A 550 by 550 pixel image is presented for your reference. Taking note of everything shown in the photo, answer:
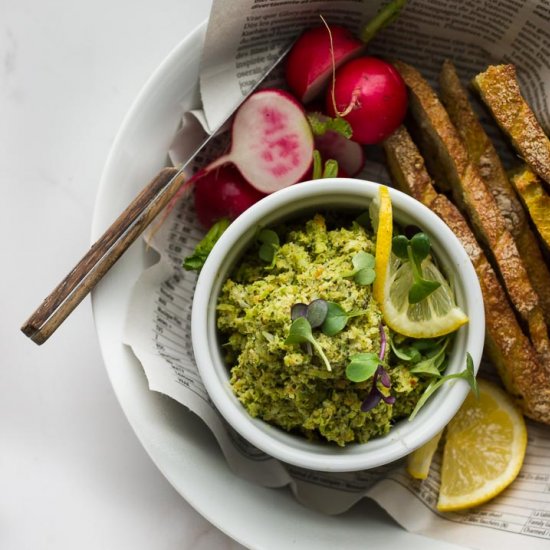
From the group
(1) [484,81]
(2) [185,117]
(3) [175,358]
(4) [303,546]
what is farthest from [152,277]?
(1) [484,81]

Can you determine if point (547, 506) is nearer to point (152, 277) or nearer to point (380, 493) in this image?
point (380, 493)

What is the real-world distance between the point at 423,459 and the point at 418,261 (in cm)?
40

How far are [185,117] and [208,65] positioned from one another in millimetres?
99

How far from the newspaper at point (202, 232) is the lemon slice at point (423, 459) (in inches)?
2.4

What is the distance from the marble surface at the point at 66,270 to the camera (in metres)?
1.58

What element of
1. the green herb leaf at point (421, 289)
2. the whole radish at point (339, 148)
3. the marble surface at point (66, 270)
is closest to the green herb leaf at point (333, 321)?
the green herb leaf at point (421, 289)

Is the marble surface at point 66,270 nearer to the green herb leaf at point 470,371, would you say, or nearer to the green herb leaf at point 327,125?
the green herb leaf at point 327,125

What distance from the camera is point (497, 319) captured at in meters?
1.34

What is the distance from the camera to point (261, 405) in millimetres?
1248

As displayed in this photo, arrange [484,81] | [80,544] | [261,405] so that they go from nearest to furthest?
[261,405]
[484,81]
[80,544]

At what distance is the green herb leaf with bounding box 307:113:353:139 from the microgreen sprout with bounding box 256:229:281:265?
244mm

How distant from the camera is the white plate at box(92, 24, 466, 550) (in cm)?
135

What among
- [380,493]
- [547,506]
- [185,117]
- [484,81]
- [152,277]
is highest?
[185,117]

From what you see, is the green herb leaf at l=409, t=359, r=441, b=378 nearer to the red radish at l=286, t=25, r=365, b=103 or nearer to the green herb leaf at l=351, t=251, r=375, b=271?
the green herb leaf at l=351, t=251, r=375, b=271
